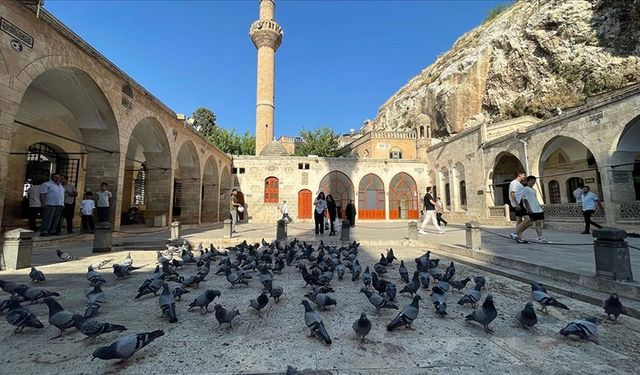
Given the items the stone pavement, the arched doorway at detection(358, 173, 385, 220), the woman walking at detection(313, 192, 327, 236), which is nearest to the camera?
the stone pavement

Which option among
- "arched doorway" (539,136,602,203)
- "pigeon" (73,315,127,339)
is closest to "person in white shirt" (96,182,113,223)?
"pigeon" (73,315,127,339)

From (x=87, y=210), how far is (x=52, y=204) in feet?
4.04

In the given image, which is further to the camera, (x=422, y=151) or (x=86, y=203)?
(x=422, y=151)

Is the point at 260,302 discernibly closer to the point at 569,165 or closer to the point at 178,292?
the point at 178,292

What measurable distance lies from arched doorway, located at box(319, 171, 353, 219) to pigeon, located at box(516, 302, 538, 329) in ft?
63.4

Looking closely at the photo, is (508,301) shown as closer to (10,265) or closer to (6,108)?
(10,265)

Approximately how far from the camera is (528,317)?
7.75ft

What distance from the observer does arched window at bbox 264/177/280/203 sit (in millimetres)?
21172

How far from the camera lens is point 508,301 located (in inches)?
127

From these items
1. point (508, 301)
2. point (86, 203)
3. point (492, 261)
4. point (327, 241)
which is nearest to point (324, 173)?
point (327, 241)

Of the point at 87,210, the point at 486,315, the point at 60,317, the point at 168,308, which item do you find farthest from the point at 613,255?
the point at 87,210

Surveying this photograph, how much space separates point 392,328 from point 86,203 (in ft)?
29.0

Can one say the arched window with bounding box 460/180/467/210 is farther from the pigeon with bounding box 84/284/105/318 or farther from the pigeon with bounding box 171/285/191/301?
the pigeon with bounding box 84/284/105/318

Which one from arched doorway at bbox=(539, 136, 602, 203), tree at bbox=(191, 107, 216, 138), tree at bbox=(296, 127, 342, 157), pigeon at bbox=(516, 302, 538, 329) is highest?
tree at bbox=(191, 107, 216, 138)
